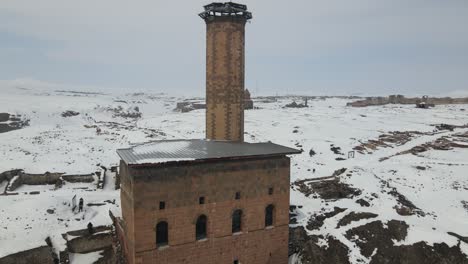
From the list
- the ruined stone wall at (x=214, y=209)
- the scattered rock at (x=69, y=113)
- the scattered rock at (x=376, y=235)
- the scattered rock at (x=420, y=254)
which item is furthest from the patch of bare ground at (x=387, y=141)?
the scattered rock at (x=69, y=113)

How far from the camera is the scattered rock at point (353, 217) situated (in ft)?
71.3

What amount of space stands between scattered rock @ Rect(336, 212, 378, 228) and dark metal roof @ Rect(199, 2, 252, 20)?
13489 mm

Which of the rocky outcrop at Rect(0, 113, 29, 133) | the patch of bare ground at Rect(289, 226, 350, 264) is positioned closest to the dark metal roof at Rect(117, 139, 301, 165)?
the patch of bare ground at Rect(289, 226, 350, 264)

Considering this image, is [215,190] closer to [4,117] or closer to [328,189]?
[328,189]

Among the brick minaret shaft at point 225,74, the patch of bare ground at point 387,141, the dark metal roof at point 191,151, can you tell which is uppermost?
the brick minaret shaft at point 225,74

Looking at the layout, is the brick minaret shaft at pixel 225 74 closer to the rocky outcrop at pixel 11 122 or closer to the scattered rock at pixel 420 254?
the scattered rock at pixel 420 254

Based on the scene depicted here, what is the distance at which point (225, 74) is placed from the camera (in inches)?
801

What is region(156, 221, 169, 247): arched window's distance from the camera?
15.8m

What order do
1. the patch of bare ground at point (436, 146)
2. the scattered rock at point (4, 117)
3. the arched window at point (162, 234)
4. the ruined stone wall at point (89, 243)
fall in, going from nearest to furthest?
the arched window at point (162, 234)
the ruined stone wall at point (89, 243)
the patch of bare ground at point (436, 146)
the scattered rock at point (4, 117)

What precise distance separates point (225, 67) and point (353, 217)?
39.4 ft

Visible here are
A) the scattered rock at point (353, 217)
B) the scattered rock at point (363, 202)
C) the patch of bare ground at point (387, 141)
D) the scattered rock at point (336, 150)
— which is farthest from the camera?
the patch of bare ground at point (387, 141)

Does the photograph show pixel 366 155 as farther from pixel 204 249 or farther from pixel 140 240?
pixel 140 240

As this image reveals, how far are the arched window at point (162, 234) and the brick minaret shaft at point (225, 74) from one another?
6.70 meters

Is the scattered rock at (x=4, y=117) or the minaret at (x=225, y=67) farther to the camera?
the scattered rock at (x=4, y=117)
